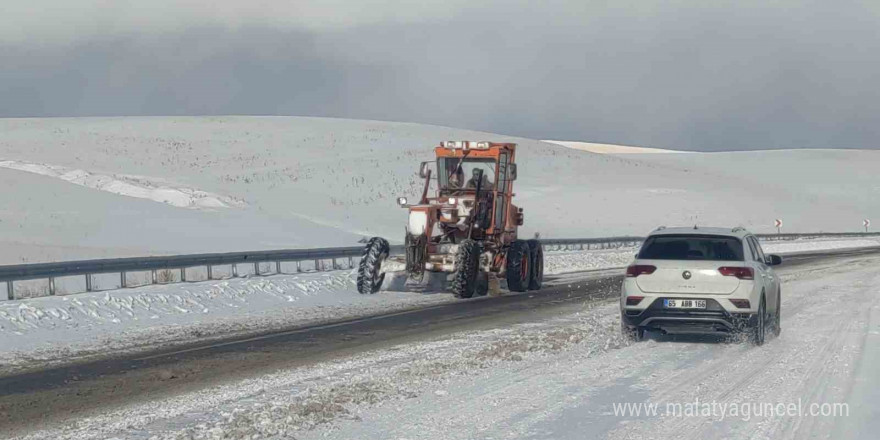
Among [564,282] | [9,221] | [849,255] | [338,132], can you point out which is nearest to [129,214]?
[9,221]

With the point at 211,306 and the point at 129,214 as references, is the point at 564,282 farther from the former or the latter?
the point at 129,214

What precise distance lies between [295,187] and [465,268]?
1811 inches

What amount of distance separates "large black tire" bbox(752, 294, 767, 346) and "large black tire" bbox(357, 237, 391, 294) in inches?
403

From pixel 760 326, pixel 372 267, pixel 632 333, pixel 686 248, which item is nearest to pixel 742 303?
pixel 760 326

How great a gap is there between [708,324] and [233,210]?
36.9 metres

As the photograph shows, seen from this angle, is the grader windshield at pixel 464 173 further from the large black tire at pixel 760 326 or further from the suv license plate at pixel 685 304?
the suv license plate at pixel 685 304

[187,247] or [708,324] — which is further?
[187,247]

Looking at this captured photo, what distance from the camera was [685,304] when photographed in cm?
1454

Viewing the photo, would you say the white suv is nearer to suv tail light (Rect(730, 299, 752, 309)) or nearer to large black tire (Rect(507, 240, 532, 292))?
suv tail light (Rect(730, 299, 752, 309))

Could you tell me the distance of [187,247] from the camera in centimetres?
3681

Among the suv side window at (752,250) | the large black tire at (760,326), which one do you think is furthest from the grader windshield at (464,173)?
the large black tire at (760,326)

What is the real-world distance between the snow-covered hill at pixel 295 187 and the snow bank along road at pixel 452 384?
1832cm

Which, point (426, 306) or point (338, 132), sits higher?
point (338, 132)

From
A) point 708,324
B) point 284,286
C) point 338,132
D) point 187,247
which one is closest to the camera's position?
point 708,324
